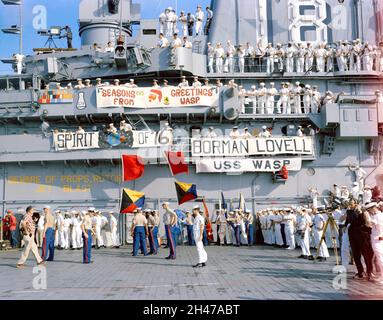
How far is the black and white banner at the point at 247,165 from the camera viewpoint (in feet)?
55.2

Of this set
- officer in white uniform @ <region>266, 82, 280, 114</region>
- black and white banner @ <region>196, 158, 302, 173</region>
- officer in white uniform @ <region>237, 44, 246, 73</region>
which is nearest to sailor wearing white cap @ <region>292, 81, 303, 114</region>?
officer in white uniform @ <region>266, 82, 280, 114</region>

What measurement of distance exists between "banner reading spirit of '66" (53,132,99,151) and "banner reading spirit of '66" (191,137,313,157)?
11.4 ft

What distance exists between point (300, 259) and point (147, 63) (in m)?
9.27

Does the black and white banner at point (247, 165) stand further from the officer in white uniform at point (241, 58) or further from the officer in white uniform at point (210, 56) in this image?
the officer in white uniform at point (210, 56)

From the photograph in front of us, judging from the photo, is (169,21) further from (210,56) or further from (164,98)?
(164,98)

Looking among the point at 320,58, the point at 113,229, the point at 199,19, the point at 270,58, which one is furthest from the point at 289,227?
the point at 199,19

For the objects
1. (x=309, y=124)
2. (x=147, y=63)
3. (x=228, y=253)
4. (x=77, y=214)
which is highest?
(x=147, y=63)

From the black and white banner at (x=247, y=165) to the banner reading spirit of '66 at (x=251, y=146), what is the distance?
0.22 metres

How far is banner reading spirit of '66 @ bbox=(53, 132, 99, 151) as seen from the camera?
656 inches

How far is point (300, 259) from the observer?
12.3m
